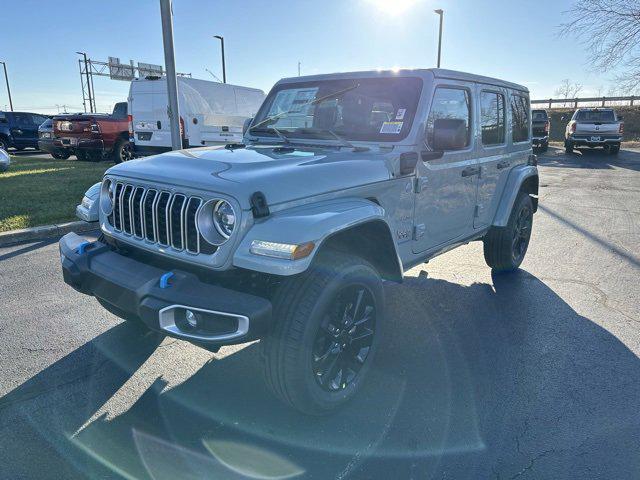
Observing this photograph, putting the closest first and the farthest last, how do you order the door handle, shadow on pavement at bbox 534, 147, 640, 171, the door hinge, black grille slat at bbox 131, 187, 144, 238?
black grille slat at bbox 131, 187, 144, 238 < the door hinge < the door handle < shadow on pavement at bbox 534, 147, 640, 171

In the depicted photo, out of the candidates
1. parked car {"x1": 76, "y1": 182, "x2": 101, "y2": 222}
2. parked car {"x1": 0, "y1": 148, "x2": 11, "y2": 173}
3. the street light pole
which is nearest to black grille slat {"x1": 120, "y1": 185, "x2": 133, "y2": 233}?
parked car {"x1": 76, "y1": 182, "x2": 101, "y2": 222}

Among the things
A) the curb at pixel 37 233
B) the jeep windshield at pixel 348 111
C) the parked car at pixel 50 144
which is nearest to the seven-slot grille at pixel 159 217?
the jeep windshield at pixel 348 111

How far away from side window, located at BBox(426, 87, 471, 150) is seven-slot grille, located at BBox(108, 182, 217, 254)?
179 centimetres

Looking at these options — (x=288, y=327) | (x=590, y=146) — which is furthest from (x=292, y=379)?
(x=590, y=146)

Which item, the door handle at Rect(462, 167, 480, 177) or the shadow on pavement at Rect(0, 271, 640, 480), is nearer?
the shadow on pavement at Rect(0, 271, 640, 480)

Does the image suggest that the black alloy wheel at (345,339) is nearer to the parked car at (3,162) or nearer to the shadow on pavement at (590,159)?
the parked car at (3,162)

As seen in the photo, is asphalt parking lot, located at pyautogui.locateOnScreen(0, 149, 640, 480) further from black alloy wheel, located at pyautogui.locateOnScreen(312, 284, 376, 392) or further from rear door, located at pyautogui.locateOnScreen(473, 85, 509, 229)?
rear door, located at pyautogui.locateOnScreen(473, 85, 509, 229)

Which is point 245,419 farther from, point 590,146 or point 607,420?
point 590,146

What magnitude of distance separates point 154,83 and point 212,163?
35.3 feet

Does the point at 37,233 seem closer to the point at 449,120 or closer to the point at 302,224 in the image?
the point at 302,224

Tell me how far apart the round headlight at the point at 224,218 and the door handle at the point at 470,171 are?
7.58 ft

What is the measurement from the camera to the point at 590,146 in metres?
20.9

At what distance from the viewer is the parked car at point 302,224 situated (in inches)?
94.6

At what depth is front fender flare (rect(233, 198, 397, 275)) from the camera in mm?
2314
